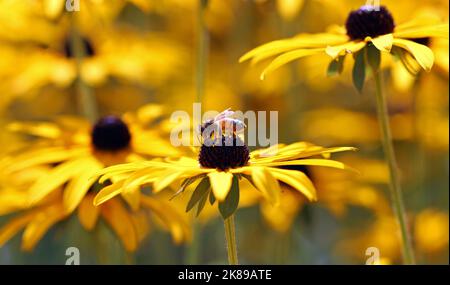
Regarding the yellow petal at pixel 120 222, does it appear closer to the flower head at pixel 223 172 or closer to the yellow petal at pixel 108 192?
the flower head at pixel 223 172

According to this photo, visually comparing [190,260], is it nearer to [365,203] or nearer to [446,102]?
[365,203]

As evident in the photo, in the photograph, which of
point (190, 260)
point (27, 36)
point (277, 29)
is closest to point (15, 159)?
point (190, 260)

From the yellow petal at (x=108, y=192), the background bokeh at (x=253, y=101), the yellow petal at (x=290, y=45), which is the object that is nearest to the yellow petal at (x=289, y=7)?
the background bokeh at (x=253, y=101)

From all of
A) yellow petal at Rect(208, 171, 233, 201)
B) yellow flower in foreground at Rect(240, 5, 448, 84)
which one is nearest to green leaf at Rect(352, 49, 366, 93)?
yellow flower in foreground at Rect(240, 5, 448, 84)

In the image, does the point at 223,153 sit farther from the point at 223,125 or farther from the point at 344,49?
the point at 344,49

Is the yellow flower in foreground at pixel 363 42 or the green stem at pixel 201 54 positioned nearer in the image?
the yellow flower in foreground at pixel 363 42
